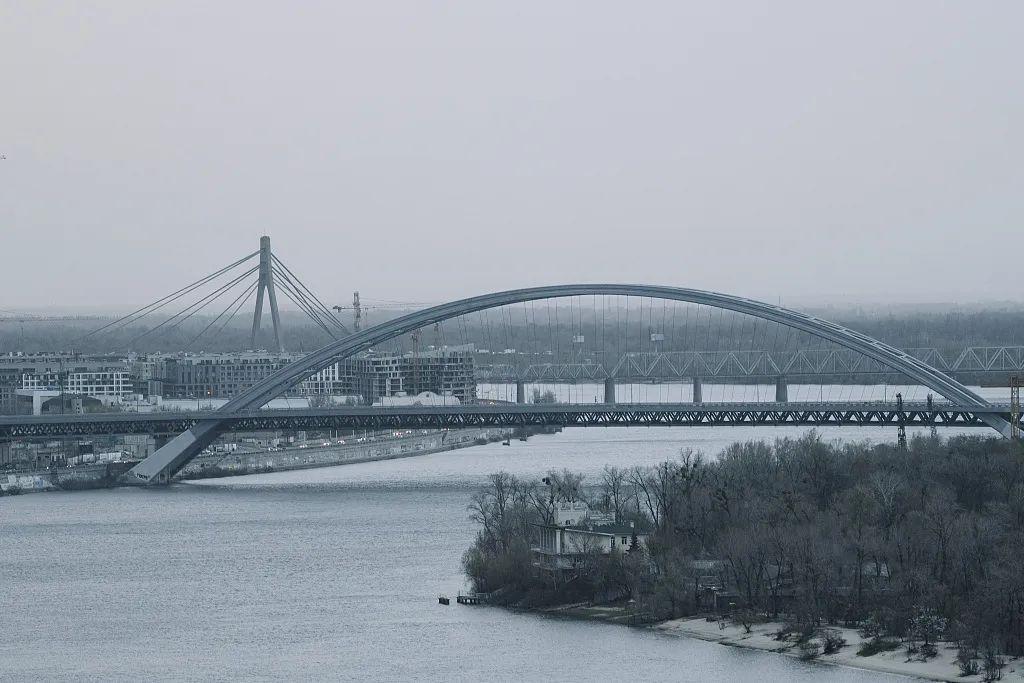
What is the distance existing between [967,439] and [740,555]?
18.5 metres

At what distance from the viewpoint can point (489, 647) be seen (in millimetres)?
29578

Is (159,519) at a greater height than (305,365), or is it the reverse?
(305,365)

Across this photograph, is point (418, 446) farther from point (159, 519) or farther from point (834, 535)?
point (834, 535)

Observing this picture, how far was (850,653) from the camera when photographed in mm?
28375

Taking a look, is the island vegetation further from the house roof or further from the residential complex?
the residential complex

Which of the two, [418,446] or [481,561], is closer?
[481,561]

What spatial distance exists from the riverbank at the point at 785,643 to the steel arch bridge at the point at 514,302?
1005 inches

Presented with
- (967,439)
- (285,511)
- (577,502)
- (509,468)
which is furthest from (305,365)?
(577,502)

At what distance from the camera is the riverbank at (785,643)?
88.2 ft

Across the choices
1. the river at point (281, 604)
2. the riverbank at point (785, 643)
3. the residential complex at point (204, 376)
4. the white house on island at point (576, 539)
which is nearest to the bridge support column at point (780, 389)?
the river at point (281, 604)

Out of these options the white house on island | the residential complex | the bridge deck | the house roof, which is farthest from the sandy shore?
the residential complex

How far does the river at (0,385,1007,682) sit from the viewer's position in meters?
28.3

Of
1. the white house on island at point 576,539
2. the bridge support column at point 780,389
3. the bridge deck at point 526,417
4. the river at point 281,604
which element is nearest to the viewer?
the river at point 281,604

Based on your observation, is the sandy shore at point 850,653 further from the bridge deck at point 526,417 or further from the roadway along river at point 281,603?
the bridge deck at point 526,417
